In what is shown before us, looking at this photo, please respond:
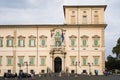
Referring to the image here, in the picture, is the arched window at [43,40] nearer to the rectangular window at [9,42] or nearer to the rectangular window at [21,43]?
the rectangular window at [21,43]

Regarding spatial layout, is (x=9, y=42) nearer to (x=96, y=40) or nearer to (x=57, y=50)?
(x=57, y=50)

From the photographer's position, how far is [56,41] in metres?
79.4

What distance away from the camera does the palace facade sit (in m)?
78.6

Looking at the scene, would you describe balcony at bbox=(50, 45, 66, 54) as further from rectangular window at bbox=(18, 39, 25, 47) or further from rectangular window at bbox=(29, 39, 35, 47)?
rectangular window at bbox=(18, 39, 25, 47)

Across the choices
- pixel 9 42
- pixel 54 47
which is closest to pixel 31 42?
pixel 9 42

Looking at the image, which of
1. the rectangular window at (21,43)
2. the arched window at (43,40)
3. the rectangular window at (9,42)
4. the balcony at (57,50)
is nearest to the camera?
the balcony at (57,50)

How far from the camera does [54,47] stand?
259 feet

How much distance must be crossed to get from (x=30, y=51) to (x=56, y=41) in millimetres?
5567

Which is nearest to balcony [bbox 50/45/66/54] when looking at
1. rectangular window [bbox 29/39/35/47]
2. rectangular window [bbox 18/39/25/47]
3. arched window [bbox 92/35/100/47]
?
rectangular window [bbox 29/39/35/47]

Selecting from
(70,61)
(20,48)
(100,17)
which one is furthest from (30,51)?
(100,17)

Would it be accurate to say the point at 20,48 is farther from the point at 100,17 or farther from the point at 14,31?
the point at 100,17

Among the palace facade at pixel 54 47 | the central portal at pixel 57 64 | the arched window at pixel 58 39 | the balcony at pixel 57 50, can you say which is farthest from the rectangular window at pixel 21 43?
the central portal at pixel 57 64

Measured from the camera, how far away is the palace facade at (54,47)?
78562 millimetres

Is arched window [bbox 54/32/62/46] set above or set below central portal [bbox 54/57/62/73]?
above
